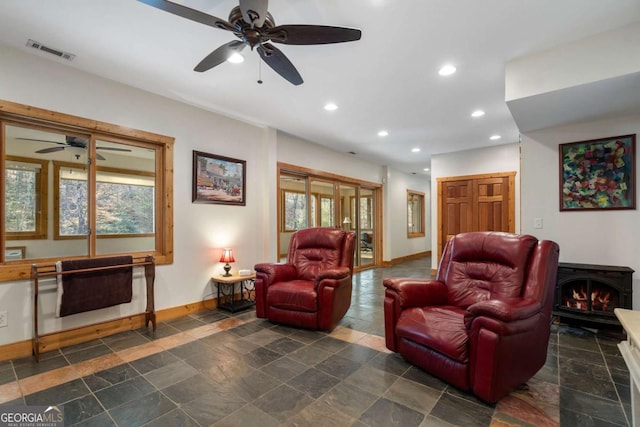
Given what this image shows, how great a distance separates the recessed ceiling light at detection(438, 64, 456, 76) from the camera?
2871 millimetres

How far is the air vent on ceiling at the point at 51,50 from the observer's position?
2533 mm

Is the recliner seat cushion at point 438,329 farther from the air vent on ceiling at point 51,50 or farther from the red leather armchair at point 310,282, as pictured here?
the air vent on ceiling at point 51,50

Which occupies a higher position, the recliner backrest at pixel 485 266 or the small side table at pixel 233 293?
the recliner backrest at pixel 485 266

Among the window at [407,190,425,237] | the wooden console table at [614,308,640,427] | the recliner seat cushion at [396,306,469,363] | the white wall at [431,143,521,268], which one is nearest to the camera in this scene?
the wooden console table at [614,308,640,427]

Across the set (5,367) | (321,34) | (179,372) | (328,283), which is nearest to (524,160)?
(328,283)

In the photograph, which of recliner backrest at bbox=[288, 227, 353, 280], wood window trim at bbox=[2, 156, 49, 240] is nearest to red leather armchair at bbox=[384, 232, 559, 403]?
recliner backrest at bbox=[288, 227, 353, 280]

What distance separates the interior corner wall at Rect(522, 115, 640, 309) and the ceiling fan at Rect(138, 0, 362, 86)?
10.5 ft

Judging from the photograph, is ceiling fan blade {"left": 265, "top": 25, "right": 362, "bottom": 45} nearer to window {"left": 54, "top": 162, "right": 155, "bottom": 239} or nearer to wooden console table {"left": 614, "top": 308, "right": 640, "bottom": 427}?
wooden console table {"left": 614, "top": 308, "right": 640, "bottom": 427}

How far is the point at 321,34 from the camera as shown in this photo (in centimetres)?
191

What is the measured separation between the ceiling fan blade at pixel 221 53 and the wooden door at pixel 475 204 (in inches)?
209

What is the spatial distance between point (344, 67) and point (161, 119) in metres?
2.30

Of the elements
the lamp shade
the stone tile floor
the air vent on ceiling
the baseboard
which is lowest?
the stone tile floor

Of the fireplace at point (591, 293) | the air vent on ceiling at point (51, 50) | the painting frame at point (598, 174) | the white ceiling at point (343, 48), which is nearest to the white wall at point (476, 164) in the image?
the white ceiling at point (343, 48)

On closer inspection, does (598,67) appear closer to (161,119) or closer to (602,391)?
(602,391)
